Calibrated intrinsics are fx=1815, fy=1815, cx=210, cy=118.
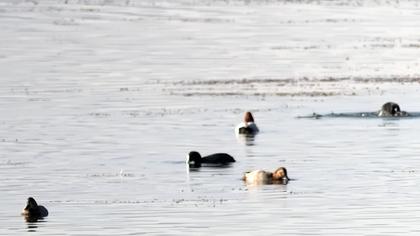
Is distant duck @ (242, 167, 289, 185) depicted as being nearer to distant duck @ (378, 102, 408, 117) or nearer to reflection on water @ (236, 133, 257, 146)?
reflection on water @ (236, 133, 257, 146)

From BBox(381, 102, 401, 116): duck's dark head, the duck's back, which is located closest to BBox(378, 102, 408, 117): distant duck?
BBox(381, 102, 401, 116): duck's dark head

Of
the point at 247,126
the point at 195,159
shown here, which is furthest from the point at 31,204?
the point at 247,126

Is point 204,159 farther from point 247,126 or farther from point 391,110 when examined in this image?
point 391,110

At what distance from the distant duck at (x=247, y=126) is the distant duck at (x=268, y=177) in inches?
334

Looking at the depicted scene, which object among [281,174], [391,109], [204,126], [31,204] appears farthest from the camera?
[391,109]

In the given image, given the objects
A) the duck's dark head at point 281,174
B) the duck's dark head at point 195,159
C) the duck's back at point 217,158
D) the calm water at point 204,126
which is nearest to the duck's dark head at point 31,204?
the calm water at point 204,126

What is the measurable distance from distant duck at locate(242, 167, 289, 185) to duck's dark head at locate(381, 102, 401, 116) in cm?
1194

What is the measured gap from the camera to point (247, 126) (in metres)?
42.6

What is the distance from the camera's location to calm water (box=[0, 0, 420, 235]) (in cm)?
2962

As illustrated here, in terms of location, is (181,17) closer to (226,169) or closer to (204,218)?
(226,169)

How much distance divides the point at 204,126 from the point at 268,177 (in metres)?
10.7

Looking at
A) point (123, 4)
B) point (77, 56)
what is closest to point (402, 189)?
point (77, 56)

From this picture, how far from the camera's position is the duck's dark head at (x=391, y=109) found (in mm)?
45562

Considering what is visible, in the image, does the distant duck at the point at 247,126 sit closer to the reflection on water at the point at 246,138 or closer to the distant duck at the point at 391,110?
the reflection on water at the point at 246,138
